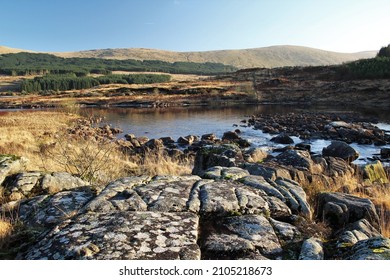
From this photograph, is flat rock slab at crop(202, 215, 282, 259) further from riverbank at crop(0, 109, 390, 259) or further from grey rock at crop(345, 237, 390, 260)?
grey rock at crop(345, 237, 390, 260)

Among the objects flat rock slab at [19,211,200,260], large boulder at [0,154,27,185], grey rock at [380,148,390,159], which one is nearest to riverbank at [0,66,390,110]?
grey rock at [380,148,390,159]

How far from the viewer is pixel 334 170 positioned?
1196 cm

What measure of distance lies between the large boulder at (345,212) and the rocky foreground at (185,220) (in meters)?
0.02

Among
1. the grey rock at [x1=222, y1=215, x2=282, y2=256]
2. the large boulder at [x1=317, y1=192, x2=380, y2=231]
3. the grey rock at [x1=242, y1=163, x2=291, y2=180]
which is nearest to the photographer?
the grey rock at [x1=222, y1=215, x2=282, y2=256]

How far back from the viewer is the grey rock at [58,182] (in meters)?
6.44

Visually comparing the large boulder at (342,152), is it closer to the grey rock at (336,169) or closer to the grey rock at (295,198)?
the grey rock at (336,169)

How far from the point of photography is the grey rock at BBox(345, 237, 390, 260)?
3.43 meters

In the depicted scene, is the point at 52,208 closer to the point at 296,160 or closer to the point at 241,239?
the point at 241,239

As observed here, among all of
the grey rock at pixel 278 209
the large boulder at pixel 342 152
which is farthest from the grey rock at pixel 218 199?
the large boulder at pixel 342 152

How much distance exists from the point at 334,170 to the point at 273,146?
11041mm

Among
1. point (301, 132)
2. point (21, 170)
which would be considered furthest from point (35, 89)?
point (21, 170)

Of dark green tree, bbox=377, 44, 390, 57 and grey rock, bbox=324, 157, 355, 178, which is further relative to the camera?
dark green tree, bbox=377, 44, 390, 57

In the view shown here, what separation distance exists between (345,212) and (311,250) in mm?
2632

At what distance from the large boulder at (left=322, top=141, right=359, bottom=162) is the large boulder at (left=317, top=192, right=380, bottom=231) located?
12.3 meters
